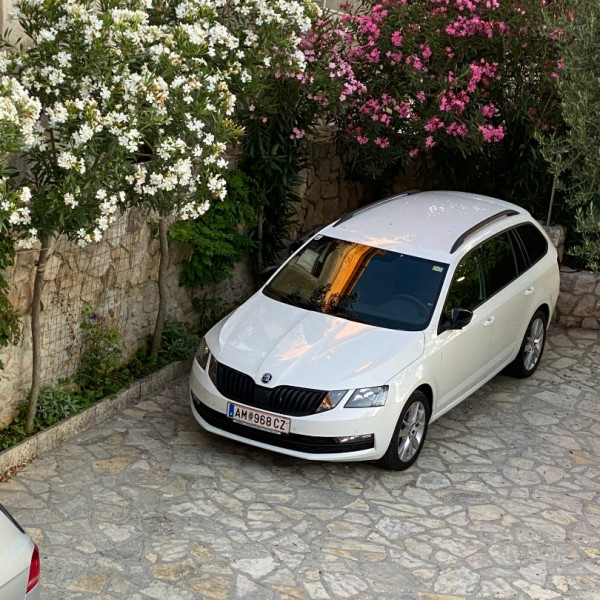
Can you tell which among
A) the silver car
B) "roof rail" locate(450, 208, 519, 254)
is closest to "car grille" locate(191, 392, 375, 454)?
"roof rail" locate(450, 208, 519, 254)

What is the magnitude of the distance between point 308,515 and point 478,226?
314 centimetres

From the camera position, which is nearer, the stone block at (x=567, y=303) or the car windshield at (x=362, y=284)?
the car windshield at (x=362, y=284)

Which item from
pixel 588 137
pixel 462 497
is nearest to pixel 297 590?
pixel 462 497

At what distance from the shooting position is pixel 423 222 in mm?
9625

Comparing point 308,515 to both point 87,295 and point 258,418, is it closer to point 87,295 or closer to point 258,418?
point 258,418

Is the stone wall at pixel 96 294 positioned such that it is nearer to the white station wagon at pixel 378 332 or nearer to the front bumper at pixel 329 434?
the white station wagon at pixel 378 332

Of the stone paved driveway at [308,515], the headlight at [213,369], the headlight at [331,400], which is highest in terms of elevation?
the headlight at [331,400]

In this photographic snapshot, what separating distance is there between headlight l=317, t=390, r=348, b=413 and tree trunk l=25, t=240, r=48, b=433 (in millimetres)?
2160

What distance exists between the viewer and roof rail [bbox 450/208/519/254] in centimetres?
919

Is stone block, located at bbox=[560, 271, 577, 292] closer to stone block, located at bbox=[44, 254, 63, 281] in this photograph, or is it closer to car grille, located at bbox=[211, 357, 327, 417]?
car grille, located at bbox=[211, 357, 327, 417]

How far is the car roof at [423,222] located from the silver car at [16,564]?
4.81 metres

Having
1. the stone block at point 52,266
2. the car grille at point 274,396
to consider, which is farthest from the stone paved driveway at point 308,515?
the stone block at point 52,266

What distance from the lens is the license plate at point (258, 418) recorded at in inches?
318

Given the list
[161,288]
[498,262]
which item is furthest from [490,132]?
[161,288]
